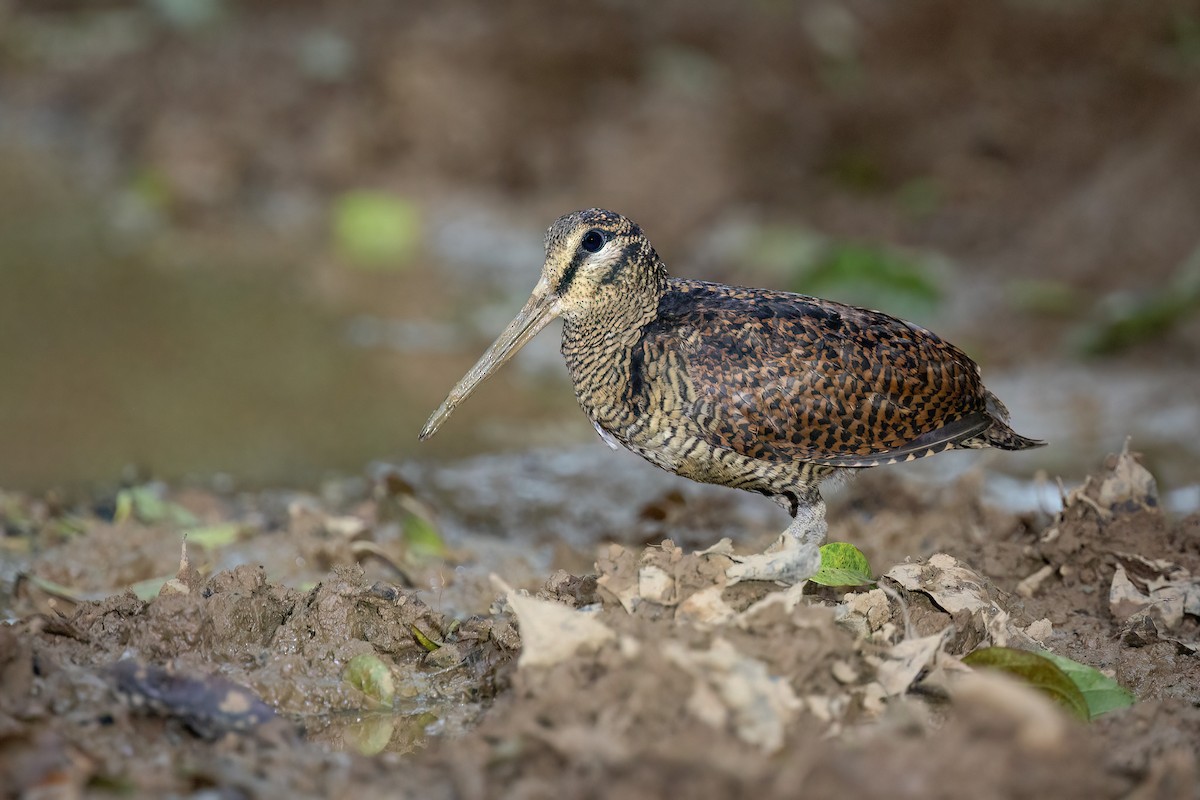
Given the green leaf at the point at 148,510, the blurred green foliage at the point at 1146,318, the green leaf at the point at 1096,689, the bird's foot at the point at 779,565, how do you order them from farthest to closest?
the blurred green foliage at the point at 1146,318 → the green leaf at the point at 148,510 → the bird's foot at the point at 779,565 → the green leaf at the point at 1096,689

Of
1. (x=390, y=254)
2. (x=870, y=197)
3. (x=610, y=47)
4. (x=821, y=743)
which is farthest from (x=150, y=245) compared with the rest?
(x=821, y=743)

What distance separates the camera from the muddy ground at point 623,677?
2898 millimetres

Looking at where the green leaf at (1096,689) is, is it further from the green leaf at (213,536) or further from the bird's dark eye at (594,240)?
the green leaf at (213,536)

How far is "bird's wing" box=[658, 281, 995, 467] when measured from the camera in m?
4.77

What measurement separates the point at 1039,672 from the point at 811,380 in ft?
4.86

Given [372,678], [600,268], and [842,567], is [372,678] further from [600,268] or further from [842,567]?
[600,268]

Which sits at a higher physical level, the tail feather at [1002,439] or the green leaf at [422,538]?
the tail feather at [1002,439]

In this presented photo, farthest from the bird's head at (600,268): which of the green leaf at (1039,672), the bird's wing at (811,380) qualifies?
the green leaf at (1039,672)

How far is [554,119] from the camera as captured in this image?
12.6 m

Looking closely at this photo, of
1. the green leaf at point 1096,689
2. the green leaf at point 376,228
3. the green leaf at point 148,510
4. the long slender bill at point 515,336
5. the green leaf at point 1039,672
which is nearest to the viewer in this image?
the green leaf at point 1039,672

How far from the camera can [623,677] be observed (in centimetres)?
326

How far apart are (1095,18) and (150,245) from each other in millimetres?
8370

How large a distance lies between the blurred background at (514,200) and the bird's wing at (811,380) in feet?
8.61

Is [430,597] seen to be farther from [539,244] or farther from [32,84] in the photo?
[32,84]
